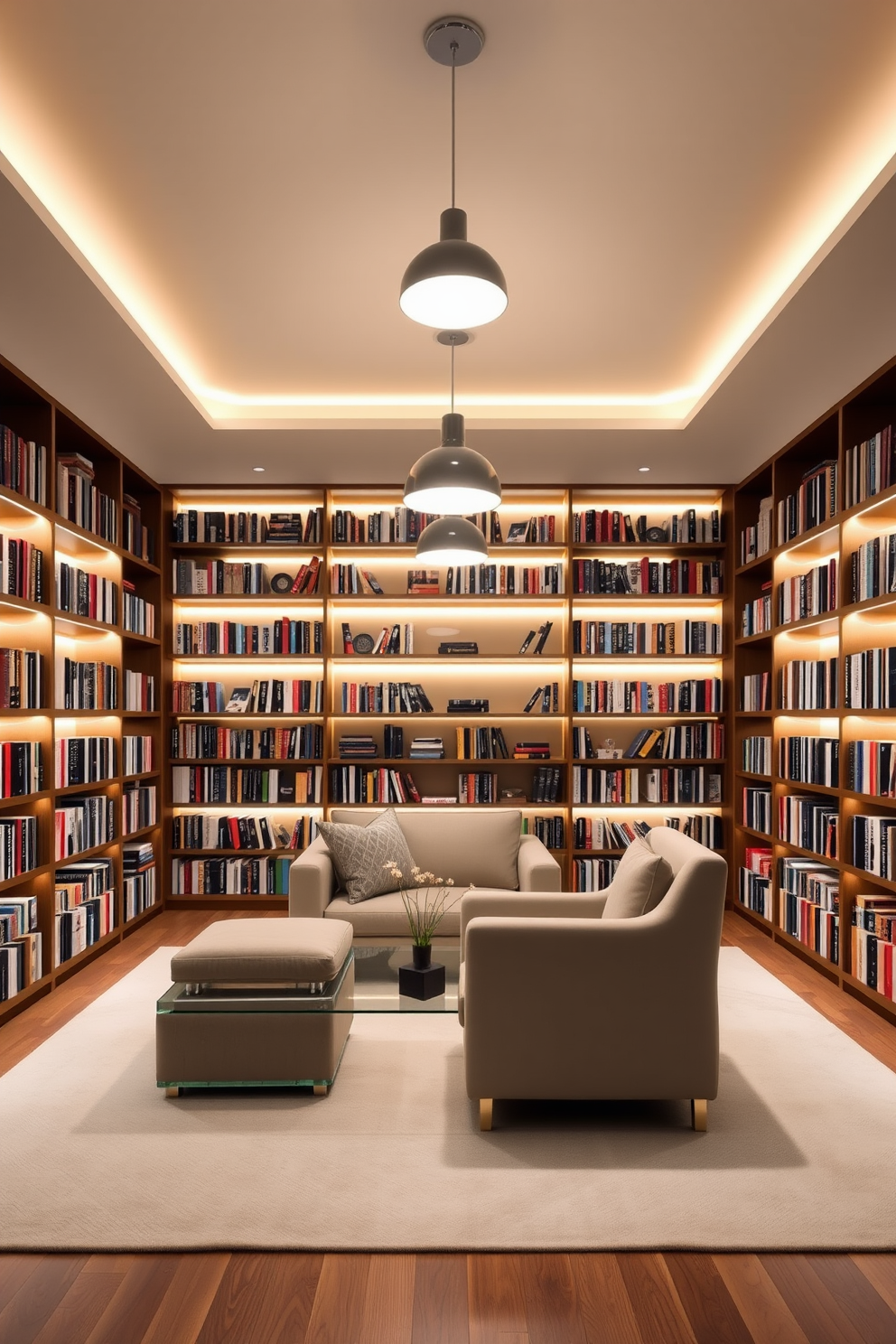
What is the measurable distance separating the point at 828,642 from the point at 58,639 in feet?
14.0

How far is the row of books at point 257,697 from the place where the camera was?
6406 mm

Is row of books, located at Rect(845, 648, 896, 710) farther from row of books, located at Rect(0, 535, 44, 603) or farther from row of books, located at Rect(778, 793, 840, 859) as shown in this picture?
row of books, located at Rect(0, 535, 44, 603)

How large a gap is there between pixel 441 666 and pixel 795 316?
3.56 metres

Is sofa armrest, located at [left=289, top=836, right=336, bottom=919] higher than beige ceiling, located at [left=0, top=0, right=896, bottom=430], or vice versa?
beige ceiling, located at [left=0, top=0, right=896, bottom=430]

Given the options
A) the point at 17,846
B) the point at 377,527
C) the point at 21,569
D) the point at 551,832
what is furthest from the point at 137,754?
the point at 551,832

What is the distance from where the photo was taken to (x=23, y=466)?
14.0 ft

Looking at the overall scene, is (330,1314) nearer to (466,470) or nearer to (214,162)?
(466,470)

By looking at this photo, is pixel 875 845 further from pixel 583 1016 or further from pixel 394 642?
pixel 394 642

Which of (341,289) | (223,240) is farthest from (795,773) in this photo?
(223,240)

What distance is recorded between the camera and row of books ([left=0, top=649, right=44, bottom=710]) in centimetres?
404

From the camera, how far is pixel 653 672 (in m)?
6.68

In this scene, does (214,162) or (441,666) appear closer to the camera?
(214,162)

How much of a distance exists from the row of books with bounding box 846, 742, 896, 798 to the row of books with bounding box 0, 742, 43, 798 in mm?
3795

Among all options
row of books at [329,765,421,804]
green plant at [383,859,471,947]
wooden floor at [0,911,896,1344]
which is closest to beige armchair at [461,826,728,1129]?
wooden floor at [0,911,896,1344]
